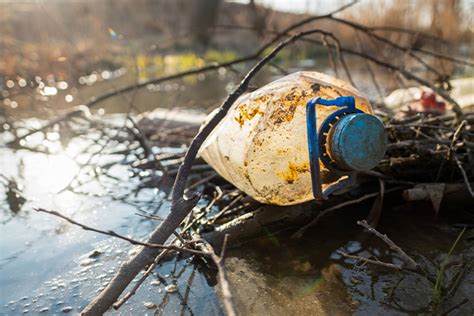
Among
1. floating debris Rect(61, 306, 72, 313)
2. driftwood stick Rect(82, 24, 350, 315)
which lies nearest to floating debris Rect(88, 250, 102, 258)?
floating debris Rect(61, 306, 72, 313)

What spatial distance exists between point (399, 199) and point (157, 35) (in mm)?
14748

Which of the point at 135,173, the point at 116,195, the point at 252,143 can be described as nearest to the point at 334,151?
the point at 252,143

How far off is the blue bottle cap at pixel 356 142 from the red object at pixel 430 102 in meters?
1.63

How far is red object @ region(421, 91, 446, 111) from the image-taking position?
2.74m

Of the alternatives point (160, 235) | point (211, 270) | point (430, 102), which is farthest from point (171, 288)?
point (430, 102)

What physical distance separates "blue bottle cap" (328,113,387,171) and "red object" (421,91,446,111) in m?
1.63

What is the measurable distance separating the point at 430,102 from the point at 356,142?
1782mm

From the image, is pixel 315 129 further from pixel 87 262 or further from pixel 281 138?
pixel 87 262

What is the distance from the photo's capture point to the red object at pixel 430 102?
274 centimetres

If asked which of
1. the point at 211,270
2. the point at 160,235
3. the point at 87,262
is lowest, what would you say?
the point at 211,270

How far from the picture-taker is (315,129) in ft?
4.29

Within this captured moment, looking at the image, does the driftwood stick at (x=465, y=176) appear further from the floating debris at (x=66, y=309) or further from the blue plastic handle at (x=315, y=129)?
the floating debris at (x=66, y=309)

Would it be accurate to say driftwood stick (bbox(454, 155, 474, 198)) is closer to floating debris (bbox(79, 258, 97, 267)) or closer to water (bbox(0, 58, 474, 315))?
water (bbox(0, 58, 474, 315))

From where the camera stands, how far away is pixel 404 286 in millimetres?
1380
